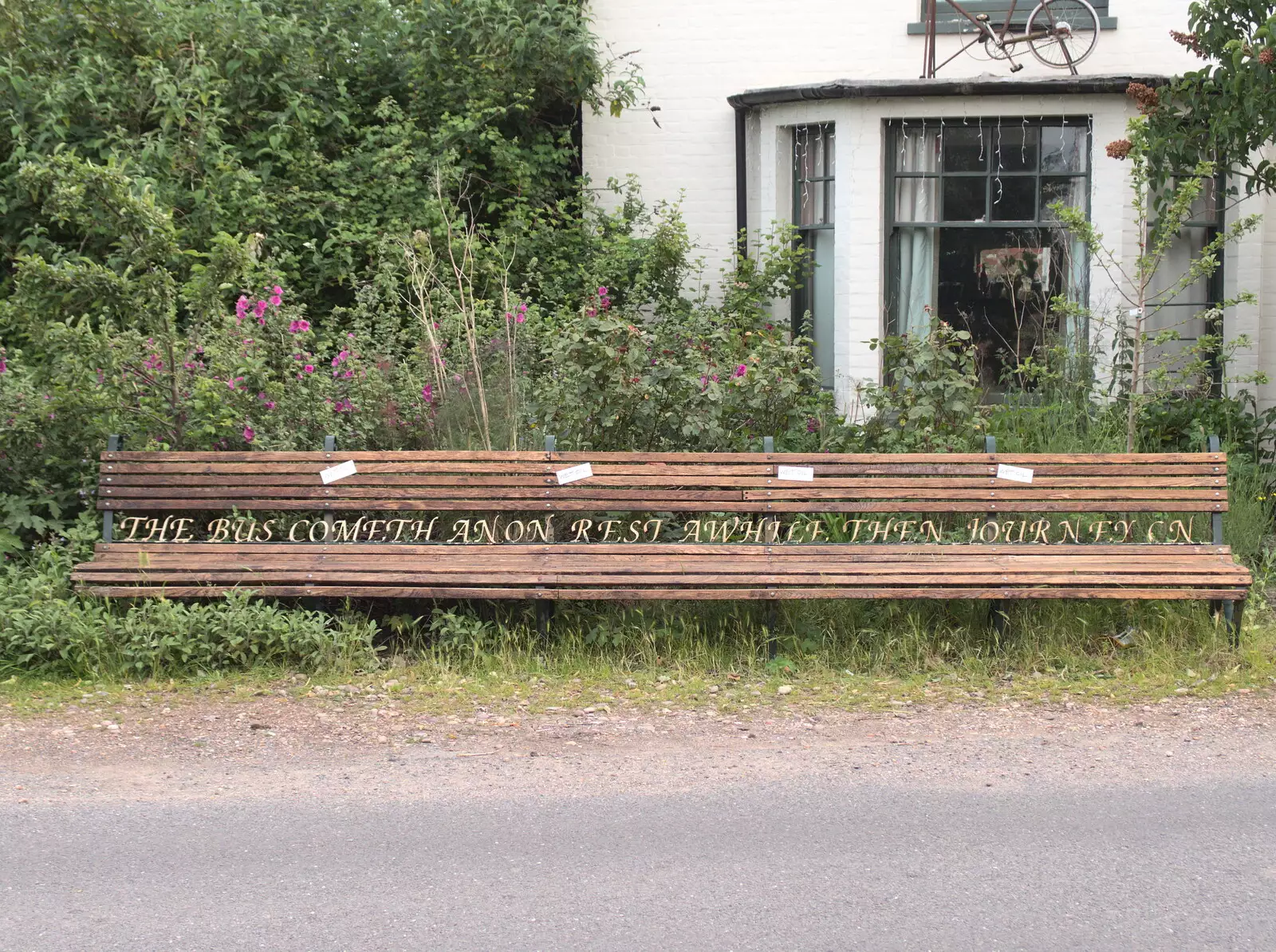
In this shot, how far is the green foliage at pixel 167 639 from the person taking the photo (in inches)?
232

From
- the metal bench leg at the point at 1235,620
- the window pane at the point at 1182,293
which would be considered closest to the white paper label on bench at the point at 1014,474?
the metal bench leg at the point at 1235,620

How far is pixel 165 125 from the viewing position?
9.84 m

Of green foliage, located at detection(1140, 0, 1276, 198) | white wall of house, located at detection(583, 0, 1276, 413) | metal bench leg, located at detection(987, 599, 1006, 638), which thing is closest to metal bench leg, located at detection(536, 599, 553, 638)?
metal bench leg, located at detection(987, 599, 1006, 638)

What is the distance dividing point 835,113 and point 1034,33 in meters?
1.88

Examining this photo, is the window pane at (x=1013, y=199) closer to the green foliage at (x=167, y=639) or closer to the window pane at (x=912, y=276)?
the window pane at (x=912, y=276)

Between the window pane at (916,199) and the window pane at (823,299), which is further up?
the window pane at (916,199)

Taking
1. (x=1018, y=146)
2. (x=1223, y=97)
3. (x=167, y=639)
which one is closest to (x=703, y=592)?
A: (x=167, y=639)

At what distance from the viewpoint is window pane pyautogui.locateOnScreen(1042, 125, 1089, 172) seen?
10.2m

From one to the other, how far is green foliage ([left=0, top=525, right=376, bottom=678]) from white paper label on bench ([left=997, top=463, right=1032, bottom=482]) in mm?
3183

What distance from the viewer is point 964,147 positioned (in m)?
10.2

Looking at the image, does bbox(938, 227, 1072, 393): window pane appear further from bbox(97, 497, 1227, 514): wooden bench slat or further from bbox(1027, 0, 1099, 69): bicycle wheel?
bbox(97, 497, 1227, 514): wooden bench slat

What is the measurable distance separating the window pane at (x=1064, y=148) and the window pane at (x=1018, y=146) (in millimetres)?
76

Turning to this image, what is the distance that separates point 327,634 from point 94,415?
211cm

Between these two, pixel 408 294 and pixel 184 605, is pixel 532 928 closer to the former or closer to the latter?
pixel 184 605
